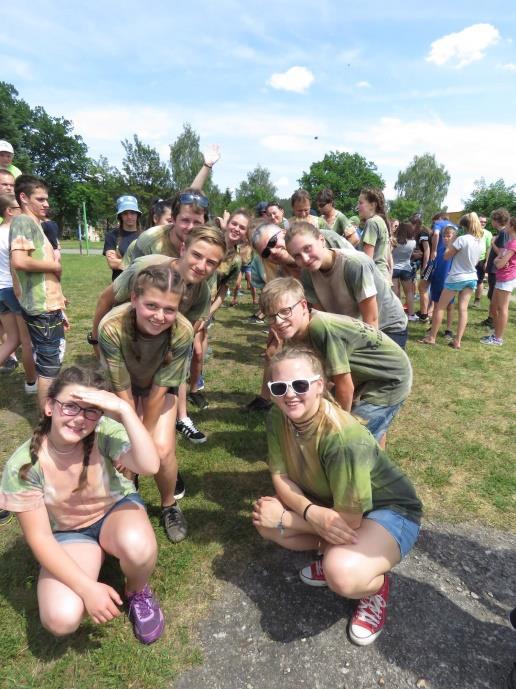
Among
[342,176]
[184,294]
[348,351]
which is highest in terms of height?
[342,176]

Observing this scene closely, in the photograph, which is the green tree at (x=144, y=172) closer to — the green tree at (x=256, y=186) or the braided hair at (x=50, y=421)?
the green tree at (x=256, y=186)

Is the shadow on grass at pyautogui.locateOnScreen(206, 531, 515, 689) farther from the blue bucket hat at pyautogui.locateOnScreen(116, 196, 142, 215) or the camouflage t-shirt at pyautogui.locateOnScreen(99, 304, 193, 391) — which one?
the blue bucket hat at pyautogui.locateOnScreen(116, 196, 142, 215)

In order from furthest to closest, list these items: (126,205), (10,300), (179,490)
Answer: (126,205) < (10,300) < (179,490)

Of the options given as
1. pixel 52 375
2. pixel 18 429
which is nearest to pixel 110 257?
pixel 52 375

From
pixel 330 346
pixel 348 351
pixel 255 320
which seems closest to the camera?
pixel 330 346

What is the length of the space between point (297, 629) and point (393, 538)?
2.32 ft

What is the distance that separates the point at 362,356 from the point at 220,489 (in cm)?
160

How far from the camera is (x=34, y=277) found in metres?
3.84

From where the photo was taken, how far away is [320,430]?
7.00ft

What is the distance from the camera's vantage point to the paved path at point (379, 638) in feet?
6.40

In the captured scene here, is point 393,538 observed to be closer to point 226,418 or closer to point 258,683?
point 258,683

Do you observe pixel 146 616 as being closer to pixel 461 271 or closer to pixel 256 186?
pixel 461 271

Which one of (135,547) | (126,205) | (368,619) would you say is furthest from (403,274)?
(135,547)

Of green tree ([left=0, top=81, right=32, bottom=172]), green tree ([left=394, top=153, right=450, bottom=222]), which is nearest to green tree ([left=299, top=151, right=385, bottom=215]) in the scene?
green tree ([left=394, top=153, right=450, bottom=222])
